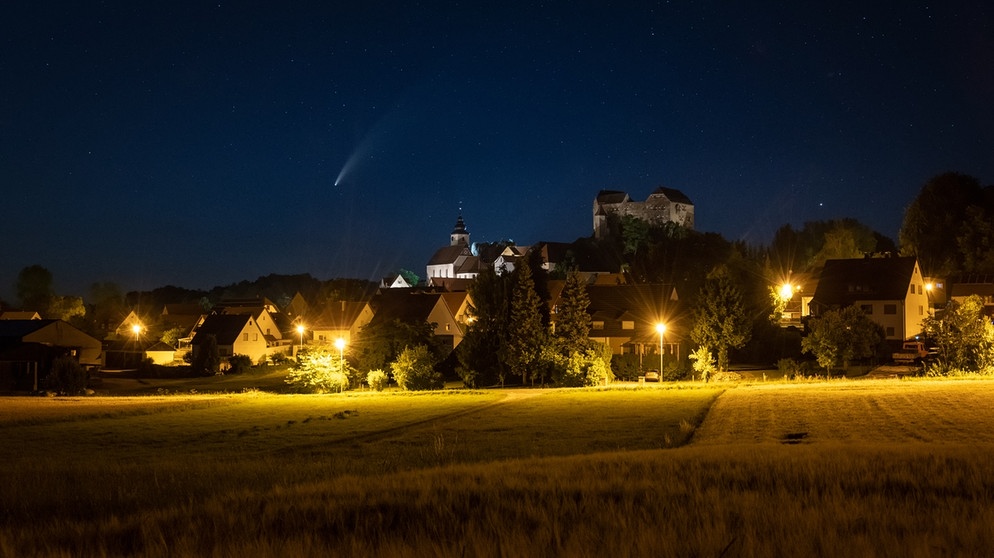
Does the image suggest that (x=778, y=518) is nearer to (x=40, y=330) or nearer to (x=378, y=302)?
(x=40, y=330)

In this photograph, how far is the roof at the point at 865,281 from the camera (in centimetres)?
7181

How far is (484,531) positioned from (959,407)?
27.5m

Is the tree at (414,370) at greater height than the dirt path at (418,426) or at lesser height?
greater

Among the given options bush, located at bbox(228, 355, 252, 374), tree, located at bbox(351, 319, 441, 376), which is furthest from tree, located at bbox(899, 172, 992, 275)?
bush, located at bbox(228, 355, 252, 374)

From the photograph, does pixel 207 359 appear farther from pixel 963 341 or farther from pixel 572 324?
pixel 963 341

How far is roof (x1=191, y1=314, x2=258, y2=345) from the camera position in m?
90.6

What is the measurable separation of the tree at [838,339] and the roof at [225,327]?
6012 cm

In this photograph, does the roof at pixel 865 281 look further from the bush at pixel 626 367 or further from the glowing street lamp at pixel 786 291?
the bush at pixel 626 367

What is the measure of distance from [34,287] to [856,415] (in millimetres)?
138400

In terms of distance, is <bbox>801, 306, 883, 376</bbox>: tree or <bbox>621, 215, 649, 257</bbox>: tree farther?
<bbox>621, 215, 649, 257</bbox>: tree

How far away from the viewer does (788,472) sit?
1516 cm

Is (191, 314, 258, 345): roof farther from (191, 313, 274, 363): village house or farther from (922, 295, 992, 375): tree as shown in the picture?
(922, 295, 992, 375): tree

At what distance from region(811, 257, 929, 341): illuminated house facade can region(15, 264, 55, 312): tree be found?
11543 cm

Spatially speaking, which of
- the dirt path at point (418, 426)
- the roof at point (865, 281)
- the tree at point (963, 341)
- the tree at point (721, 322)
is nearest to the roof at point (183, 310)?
the tree at point (721, 322)
